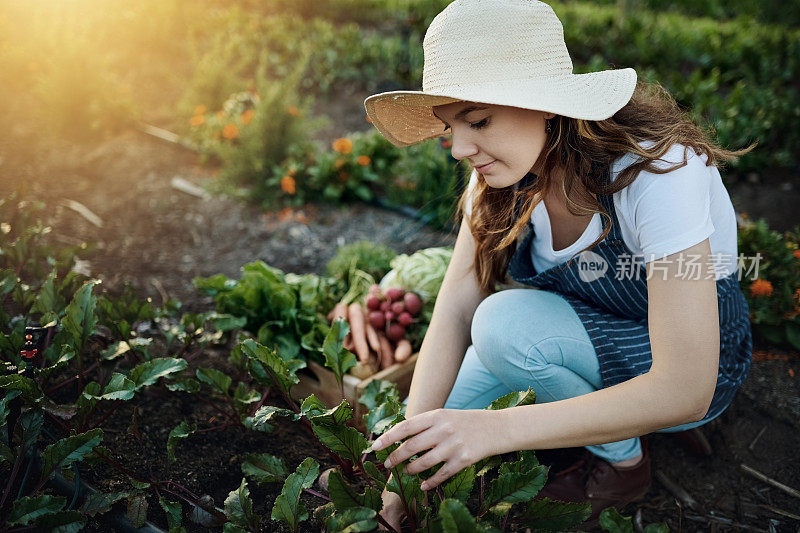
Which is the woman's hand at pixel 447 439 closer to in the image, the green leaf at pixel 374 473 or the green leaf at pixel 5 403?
the green leaf at pixel 374 473

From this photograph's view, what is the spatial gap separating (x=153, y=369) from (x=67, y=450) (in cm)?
31

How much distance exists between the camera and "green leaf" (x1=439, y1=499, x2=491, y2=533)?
122cm

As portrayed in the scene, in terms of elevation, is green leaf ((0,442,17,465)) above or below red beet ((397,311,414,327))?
above

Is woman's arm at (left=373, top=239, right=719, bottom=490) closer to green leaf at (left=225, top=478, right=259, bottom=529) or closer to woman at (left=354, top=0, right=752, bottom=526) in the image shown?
woman at (left=354, top=0, right=752, bottom=526)

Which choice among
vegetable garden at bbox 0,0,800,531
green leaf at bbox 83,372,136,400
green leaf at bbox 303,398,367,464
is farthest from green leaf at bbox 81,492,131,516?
green leaf at bbox 303,398,367,464

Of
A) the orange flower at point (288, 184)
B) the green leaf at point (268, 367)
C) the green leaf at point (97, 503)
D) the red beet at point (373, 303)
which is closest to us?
the green leaf at point (97, 503)

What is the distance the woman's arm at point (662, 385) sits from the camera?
135cm

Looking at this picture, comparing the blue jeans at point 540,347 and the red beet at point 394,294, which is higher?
the blue jeans at point 540,347

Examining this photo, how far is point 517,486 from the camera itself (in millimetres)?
1451

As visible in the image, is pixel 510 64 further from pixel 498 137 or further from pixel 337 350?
pixel 337 350

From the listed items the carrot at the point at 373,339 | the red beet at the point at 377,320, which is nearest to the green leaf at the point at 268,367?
the carrot at the point at 373,339

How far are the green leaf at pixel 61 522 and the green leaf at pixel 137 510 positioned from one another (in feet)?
0.50

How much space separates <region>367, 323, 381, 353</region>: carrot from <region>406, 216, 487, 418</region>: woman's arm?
19.6 inches

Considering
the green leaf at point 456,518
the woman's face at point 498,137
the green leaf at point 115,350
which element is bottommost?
the green leaf at point 115,350
